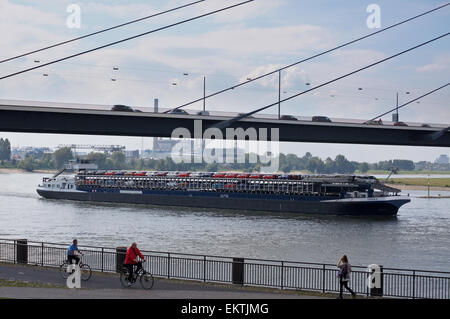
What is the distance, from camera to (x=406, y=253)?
3909 cm

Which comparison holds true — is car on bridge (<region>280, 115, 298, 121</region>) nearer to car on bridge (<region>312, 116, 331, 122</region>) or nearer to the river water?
car on bridge (<region>312, 116, 331, 122</region>)

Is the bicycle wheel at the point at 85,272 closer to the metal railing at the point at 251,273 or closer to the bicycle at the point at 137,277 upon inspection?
the metal railing at the point at 251,273

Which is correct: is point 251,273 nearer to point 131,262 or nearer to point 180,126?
point 131,262

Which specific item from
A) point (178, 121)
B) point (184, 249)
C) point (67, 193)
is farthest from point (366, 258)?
point (67, 193)

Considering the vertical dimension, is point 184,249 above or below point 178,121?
below

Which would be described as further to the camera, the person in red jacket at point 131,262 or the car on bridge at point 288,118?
the car on bridge at point 288,118

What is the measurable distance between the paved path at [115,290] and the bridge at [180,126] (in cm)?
2064

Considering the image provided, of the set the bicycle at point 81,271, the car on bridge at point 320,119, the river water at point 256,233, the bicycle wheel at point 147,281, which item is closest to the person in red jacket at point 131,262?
the bicycle wheel at point 147,281

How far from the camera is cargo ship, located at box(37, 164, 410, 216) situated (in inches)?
2911

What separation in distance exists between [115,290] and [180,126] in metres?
30.7

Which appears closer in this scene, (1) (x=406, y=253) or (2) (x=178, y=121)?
(1) (x=406, y=253)

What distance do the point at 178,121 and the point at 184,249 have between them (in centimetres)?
1226

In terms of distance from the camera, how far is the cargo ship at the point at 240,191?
73.9 metres
